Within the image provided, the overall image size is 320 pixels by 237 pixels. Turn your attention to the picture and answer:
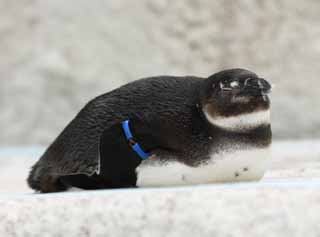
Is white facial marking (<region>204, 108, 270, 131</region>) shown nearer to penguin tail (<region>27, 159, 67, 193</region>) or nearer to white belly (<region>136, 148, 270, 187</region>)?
white belly (<region>136, 148, 270, 187</region>)

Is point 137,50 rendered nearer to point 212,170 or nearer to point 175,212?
point 212,170

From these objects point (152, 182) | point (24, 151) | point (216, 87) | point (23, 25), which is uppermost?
point (216, 87)

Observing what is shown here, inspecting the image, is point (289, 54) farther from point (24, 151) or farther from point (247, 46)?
point (24, 151)

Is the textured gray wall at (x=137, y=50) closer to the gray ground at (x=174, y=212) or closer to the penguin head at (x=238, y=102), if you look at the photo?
the penguin head at (x=238, y=102)

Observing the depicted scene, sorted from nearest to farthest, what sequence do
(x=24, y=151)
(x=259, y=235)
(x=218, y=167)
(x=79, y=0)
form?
(x=259, y=235), (x=218, y=167), (x=24, y=151), (x=79, y=0)

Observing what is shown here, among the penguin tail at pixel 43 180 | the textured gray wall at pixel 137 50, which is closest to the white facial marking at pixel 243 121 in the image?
the penguin tail at pixel 43 180

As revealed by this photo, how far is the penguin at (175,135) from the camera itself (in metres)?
0.99

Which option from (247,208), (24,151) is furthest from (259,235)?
(24,151)

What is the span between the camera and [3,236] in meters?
0.87

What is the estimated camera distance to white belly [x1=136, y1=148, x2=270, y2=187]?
99 centimetres

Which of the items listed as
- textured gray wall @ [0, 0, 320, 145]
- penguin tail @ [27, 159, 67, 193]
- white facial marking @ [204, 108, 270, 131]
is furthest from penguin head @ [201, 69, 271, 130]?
textured gray wall @ [0, 0, 320, 145]

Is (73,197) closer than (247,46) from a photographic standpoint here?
Yes

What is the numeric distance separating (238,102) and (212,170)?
0.29 feet

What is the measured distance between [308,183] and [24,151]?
174 cm
